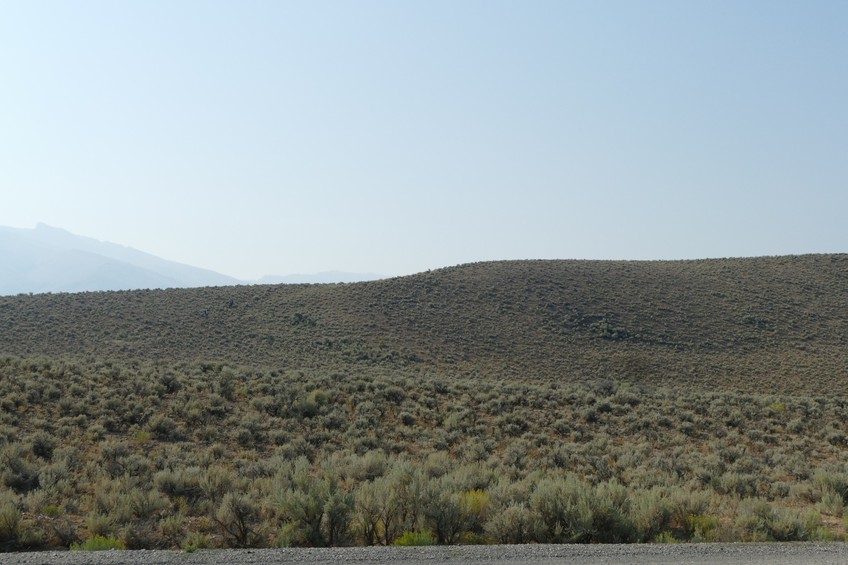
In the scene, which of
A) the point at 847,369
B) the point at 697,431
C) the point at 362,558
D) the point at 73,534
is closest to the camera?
the point at 362,558

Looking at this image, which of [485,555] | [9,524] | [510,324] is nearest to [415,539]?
[485,555]

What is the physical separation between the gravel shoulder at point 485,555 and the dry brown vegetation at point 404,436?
77 centimetres

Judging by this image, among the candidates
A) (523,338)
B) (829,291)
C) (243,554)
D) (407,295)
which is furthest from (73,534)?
(829,291)

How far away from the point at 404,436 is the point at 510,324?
34.8m

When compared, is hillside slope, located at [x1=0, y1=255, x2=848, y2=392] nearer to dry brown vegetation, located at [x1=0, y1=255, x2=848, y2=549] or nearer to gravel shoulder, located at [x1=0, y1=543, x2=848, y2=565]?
dry brown vegetation, located at [x1=0, y1=255, x2=848, y2=549]

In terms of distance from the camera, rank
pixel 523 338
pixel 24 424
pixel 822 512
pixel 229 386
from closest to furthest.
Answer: pixel 822 512 → pixel 24 424 → pixel 229 386 → pixel 523 338

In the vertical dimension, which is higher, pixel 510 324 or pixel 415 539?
pixel 510 324

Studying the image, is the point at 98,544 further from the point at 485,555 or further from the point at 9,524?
the point at 485,555

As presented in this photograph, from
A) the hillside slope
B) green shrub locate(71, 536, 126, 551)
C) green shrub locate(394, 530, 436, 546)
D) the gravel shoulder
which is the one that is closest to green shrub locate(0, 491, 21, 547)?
green shrub locate(71, 536, 126, 551)

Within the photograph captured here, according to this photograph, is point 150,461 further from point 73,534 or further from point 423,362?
point 423,362

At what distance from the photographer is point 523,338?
48469mm

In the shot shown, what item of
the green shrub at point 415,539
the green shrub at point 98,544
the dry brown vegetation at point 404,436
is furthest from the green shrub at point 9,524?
the green shrub at point 415,539

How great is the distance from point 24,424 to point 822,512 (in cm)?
1715

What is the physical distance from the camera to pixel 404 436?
57.3ft
